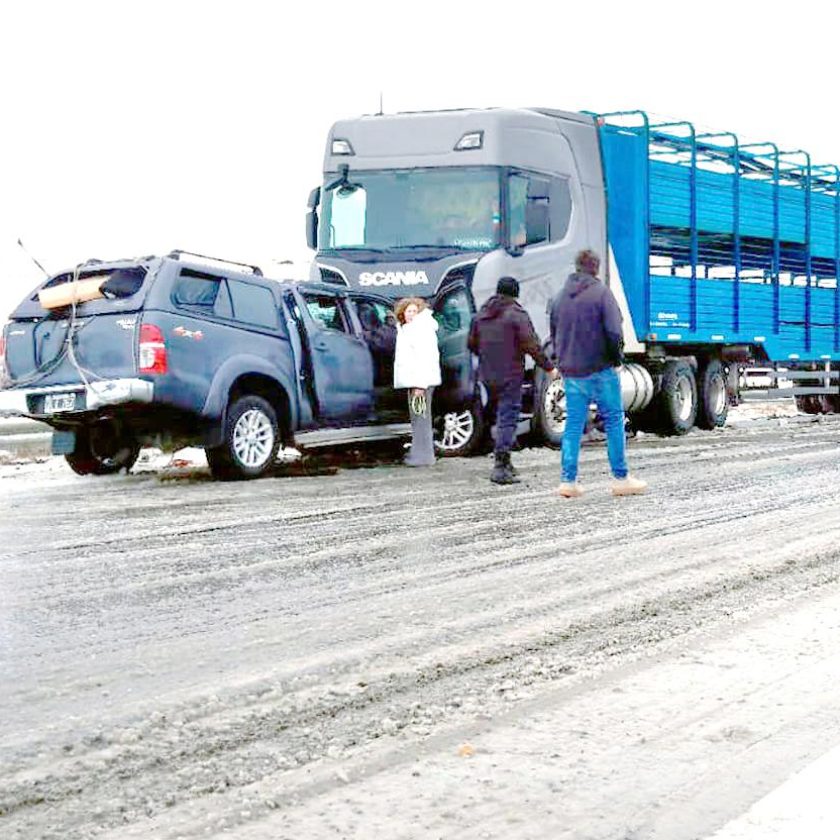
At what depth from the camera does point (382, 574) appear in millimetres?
6809

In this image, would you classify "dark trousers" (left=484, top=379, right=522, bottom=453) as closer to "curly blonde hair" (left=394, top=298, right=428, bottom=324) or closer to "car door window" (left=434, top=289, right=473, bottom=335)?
"curly blonde hair" (left=394, top=298, right=428, bottom=324)

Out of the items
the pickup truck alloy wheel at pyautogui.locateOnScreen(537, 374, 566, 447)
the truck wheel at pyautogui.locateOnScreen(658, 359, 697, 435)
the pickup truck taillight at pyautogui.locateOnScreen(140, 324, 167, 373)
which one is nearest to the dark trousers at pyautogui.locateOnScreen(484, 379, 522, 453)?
the pickup truck taillight at pyautogui.locateOnScreen(140, 324, 167, 373)

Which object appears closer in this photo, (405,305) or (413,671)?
(413,671)

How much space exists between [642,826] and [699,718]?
984 mm

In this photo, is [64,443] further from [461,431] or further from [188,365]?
[461,431]

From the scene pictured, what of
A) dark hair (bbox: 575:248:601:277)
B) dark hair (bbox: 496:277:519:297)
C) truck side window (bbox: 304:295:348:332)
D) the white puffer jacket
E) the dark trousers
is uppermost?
dark hair (bbox: 575:248:601:277)

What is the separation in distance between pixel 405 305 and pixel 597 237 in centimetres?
383

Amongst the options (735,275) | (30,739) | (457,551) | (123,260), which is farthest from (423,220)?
(30,739)

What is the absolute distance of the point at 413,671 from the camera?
4.72 metres

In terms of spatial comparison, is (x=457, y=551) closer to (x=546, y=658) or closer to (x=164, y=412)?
(x=546, y=658)

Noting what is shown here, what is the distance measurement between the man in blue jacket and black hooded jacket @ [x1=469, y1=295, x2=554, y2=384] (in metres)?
1.11

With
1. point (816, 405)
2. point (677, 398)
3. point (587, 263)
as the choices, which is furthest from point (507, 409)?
point (816, 405)

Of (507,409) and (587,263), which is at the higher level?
(587,263)

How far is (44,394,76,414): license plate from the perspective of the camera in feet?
39.0
